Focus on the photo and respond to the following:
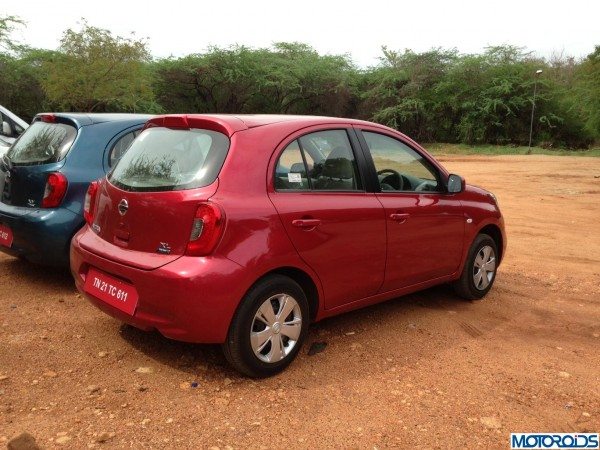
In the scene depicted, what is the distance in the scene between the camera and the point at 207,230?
321 cm

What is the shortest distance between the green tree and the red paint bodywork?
33.3 m

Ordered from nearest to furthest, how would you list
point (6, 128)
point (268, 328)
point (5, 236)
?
point (268, 328) → point (5, 236) → point (6, 128)

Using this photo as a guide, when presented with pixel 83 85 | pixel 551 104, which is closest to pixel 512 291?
pixel 83 85

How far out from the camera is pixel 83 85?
113 ft

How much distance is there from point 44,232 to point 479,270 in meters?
3.79

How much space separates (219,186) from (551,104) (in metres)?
40.9

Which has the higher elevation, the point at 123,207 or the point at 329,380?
the point at 123,207

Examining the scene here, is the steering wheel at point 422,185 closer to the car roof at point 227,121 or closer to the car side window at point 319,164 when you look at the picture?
the car side window at point 319,164

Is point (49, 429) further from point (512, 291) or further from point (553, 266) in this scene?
point (553, 266)

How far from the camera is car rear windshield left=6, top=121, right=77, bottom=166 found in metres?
4.97

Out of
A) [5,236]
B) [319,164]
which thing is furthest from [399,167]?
[5,236]

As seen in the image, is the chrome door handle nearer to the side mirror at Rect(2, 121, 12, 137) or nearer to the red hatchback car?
the red hatchback car

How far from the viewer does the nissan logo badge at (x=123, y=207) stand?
3.55 metres

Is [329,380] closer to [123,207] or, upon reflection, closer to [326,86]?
[123,207]
